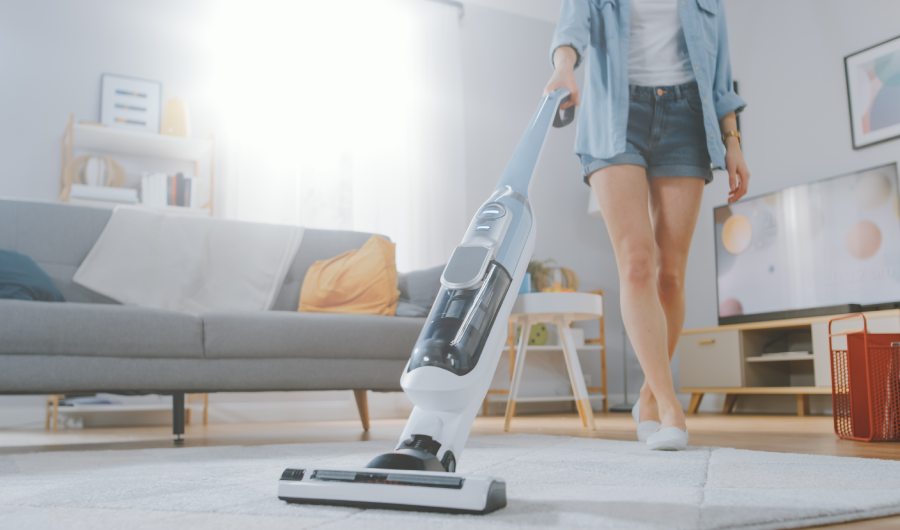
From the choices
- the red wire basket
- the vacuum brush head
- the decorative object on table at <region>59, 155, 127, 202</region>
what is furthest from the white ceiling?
the vacuum brush head

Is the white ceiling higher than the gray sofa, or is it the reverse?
the white ceiling

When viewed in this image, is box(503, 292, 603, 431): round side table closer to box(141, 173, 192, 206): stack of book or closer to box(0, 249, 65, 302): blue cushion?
box(0, 249, 65, 302): blue cushion

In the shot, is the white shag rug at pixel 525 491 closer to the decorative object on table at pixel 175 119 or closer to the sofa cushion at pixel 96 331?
the sofa cushion at pixel 96 331

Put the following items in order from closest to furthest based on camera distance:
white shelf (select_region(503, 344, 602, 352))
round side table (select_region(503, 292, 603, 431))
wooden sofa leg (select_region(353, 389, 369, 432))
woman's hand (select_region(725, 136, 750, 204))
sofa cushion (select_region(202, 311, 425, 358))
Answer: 1. woman's hand (select_region(725, 136, 750, 204))
2. sofa cushion (select_region(202, 311, 425, 358))
3. round side table (select_region(503, 292, 603, 431))
4. wooden sofa leg (select_region(353, 389, 369, 432))
5. white shelf (select_region(503, 344, 602, 352))

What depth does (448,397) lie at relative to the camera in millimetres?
858

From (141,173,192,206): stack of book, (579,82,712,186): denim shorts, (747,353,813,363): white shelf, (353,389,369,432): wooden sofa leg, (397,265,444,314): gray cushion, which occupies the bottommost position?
(353,389,369,432): wooden sofa leg

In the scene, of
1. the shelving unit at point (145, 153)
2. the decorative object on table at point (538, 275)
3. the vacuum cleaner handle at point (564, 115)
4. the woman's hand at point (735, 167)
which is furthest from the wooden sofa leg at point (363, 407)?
the decorative object on table at point (538, 275)

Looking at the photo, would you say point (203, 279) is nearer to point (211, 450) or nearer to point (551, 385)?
point (211, 450)

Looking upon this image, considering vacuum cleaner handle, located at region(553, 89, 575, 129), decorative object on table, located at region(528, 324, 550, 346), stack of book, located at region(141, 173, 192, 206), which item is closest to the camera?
vacuum cleaner handle, located at region(553, 89, 575, 129)

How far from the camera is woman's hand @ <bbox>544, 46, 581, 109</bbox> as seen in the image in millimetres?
1324

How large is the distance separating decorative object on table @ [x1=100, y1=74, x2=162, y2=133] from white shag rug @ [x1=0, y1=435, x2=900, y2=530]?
8.84ft

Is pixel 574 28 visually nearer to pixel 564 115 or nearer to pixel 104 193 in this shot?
pixel 564 115

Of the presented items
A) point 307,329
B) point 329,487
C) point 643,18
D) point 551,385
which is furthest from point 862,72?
point 329,487

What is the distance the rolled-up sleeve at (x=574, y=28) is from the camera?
5.41ft
